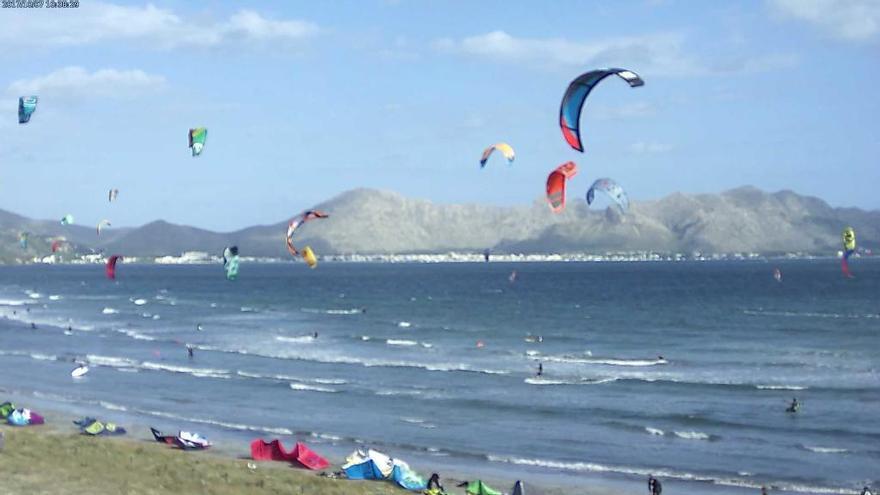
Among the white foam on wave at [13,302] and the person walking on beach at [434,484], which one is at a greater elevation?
the person walking on beach at [434,484]


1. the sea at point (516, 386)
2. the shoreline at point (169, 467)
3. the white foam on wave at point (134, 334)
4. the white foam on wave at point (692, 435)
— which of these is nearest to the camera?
the shoreline at point (169, 467)

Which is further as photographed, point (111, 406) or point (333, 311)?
point (333, 311)

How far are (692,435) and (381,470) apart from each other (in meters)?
9.26

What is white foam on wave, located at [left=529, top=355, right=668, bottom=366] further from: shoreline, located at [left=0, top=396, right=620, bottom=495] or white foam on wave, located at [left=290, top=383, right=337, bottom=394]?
shoreline, located at [left=0, top=396, right=620, bottom=495]

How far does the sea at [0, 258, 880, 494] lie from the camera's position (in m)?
24.2

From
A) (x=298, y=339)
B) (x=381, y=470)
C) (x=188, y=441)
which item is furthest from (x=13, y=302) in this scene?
(x=381, y=470)

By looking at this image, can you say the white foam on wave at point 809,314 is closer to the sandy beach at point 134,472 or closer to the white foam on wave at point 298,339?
the white foam on wave at point 298,339

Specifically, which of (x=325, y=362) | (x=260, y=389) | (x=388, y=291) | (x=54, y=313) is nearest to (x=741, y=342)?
(x=325, y=362)

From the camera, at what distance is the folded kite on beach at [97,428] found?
26188 millimetres

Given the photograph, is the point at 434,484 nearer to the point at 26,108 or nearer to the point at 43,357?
the point at 26,108

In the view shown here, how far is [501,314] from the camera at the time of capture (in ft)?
234

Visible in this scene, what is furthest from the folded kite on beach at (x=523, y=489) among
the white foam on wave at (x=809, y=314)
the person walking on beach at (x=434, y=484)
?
the white foam on wave at (x=809, y=314)

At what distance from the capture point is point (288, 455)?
2319 centimetres

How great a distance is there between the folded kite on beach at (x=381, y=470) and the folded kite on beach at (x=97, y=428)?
24.6 feet
